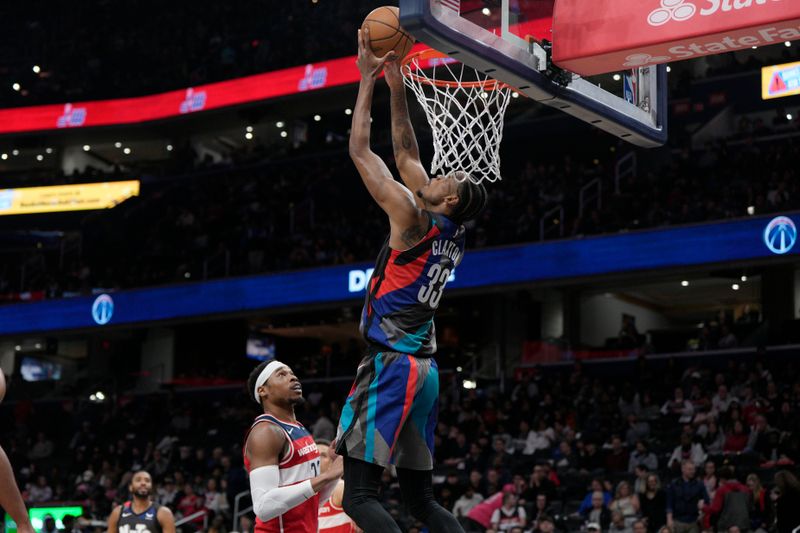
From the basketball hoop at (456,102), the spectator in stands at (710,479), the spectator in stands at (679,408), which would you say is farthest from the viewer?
the spectator in stands at (679,408)

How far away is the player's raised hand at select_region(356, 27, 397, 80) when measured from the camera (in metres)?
5.25

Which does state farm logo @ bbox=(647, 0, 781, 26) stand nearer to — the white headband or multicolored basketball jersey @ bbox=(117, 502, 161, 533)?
the white headband

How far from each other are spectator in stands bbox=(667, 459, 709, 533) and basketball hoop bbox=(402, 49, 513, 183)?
7420 millimetres

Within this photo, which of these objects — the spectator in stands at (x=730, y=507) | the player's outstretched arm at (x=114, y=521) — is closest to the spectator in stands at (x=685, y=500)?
the spectator in stands at (x=730, y=507)

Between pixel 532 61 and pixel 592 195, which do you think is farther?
pixel 592 195

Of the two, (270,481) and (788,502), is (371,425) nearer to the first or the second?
(270,481)

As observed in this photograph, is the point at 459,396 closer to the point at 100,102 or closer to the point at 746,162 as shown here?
the point at 746,162

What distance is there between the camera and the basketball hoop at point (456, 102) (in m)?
7.16

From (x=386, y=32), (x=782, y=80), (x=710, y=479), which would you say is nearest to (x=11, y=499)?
(x=386, y=32)

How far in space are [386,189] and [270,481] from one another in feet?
5.13

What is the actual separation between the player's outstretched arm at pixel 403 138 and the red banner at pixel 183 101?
23208 mm

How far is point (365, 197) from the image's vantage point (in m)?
29.5

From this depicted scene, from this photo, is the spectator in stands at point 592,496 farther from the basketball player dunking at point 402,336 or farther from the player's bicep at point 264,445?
the basketball player dunking at point 402,336

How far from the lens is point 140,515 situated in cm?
970
